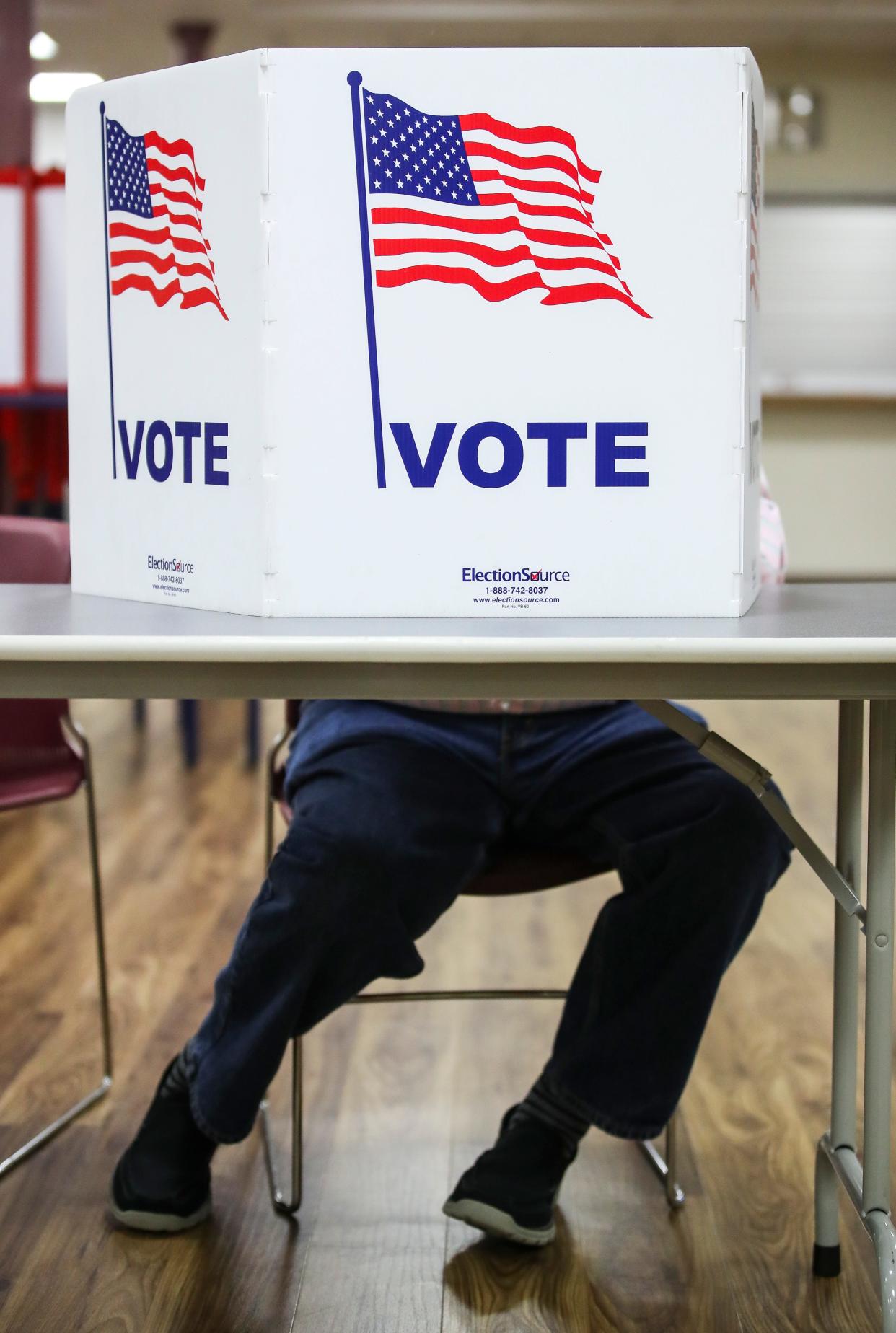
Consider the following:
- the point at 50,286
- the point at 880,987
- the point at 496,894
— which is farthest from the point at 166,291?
the point at 50,286

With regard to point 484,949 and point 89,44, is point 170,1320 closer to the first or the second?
point 484,949

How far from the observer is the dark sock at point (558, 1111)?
121 centimetres

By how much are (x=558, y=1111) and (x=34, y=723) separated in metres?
0.69

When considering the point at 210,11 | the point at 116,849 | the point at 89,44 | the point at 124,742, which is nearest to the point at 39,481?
the point at 124,742

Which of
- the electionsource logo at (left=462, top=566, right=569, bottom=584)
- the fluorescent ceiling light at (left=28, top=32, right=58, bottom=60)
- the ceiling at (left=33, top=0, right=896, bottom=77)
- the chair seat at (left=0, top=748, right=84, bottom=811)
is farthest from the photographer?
the fluorescent ceiling light at (left=28, top=32, right=58, bottom=60)

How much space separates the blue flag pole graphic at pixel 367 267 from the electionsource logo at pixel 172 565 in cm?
16

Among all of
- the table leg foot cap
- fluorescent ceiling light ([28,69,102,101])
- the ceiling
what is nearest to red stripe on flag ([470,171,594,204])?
the table leg foot cap

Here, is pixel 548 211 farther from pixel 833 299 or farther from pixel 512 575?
pixel 833 299

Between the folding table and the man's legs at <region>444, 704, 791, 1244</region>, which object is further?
the man's legs at <region>444, 704, 791, 1244</region>

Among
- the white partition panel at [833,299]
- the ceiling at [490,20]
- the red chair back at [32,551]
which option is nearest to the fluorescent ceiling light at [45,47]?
the ceiling at [490,20]

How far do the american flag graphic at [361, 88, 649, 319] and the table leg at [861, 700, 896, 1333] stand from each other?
1.20 feet

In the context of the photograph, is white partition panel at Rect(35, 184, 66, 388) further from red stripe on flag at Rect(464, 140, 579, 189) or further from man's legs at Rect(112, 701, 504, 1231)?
red stripe on flag at Rect(464, 140, 579, 189)

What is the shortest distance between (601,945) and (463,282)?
1.97ft

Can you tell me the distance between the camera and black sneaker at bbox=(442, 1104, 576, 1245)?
1225 millimetres
